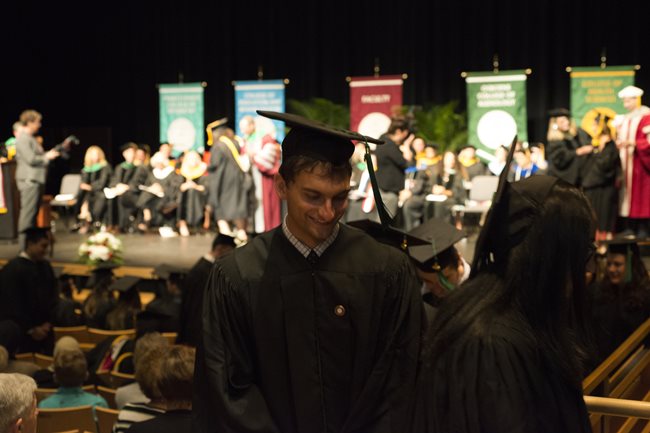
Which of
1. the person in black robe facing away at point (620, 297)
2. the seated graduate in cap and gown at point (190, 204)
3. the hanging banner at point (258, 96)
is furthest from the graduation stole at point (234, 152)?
the person in black robe facing away at point (620, 297)

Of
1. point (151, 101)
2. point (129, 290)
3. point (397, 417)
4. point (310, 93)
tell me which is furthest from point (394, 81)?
point (397, 417)

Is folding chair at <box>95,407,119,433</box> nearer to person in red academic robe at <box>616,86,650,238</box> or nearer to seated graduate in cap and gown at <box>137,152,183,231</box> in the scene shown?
person in red academic robe at <box>616,86,650,238</box>

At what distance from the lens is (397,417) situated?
2.08 m

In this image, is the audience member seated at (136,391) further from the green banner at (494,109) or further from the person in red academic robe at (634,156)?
the green banner at (494,109)

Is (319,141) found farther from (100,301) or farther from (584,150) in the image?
(584,150)

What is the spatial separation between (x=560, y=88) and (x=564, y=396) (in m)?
15.9

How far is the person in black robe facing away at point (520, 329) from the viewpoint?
1645 millimetres

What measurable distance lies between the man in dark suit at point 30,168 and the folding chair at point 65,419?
6595 millimetres

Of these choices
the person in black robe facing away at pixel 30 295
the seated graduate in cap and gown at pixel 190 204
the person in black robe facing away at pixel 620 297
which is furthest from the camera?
the seated graduate in cap and gown at pixel 190 204

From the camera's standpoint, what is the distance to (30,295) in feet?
21.7

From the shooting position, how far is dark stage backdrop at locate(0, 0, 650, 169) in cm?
1683

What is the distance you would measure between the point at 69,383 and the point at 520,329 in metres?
3.02

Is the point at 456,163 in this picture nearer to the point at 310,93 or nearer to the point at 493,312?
the point at 310,93

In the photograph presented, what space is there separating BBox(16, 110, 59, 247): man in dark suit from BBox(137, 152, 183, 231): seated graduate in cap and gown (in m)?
3.38
